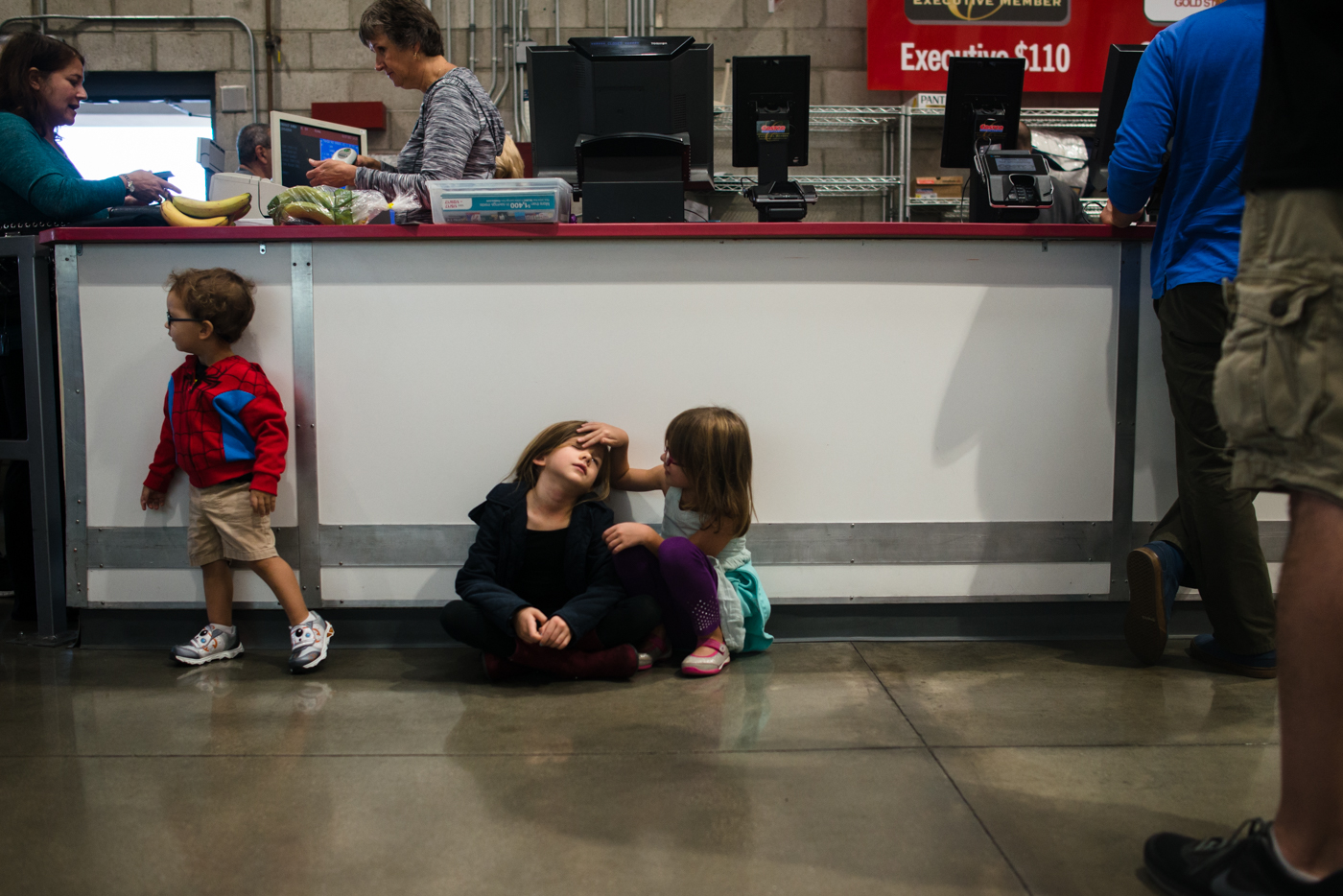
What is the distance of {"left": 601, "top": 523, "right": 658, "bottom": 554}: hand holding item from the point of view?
2062 mm

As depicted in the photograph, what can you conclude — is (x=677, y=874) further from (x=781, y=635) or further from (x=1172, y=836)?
(x=781, y=635)

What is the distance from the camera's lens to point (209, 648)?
7.21ft

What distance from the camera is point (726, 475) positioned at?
6.98 feet

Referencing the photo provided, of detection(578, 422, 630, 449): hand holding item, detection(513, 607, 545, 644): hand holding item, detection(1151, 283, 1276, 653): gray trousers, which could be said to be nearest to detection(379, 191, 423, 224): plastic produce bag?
detection(578, 422, 630, 449): hand holding item

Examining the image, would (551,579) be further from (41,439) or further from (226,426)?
(41,439)

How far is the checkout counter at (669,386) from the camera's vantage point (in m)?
2.26

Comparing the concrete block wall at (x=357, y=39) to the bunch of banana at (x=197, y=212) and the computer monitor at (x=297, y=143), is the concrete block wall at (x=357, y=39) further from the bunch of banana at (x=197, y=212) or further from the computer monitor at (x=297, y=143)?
the bunch of banana at (x=197, y=212)

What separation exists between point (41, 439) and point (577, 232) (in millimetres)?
1420

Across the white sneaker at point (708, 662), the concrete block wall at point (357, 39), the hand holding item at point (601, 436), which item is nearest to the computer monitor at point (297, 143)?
the hand holding item at point (601, 436)

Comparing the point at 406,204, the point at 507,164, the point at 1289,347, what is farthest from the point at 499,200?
the point at 1289,347

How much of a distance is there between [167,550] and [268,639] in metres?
0.33

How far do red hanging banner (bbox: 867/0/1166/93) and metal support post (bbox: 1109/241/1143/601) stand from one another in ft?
11.3

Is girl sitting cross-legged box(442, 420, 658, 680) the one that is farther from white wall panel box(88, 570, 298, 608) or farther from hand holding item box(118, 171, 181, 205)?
hand holding item box(118, 171, 181, 205)

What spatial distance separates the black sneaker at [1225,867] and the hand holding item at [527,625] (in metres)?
1.14
